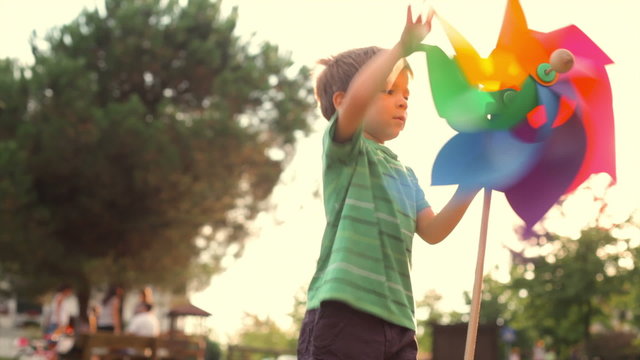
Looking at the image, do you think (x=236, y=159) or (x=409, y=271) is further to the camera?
(x=236, y=159)

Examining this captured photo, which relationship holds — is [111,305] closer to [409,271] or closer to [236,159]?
[236,159]

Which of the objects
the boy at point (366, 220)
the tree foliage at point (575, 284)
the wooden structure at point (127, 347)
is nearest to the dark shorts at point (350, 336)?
the boy at point (366, 220)

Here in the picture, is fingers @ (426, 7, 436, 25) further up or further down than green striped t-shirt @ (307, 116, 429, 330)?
further up

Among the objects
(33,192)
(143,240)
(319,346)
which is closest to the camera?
(319,346)

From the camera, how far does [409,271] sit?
8.70 ft

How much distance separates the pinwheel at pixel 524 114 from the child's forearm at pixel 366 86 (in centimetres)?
32

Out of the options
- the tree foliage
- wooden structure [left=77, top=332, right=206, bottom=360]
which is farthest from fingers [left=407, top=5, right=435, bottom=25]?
the tree foliage

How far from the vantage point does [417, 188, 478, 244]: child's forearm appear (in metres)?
2.78

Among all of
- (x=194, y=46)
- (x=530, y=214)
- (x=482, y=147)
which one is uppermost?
(x=194, y=46)

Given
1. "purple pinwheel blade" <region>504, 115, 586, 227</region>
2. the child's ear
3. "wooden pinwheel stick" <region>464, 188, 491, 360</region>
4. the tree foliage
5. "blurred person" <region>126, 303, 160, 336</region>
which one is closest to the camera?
"wooden pinwheel stick" <region>464, 188, 491, 360</region>

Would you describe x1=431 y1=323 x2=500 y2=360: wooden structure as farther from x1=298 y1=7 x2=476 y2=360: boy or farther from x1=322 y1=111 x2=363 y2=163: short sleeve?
x1=322 y1=111 x2=363 y2=163: short sleeve

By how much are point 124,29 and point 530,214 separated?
16962 millimetres

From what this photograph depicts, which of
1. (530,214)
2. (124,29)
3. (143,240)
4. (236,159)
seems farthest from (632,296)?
(530,214)

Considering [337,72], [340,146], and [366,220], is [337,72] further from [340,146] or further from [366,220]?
A: [366,220]
